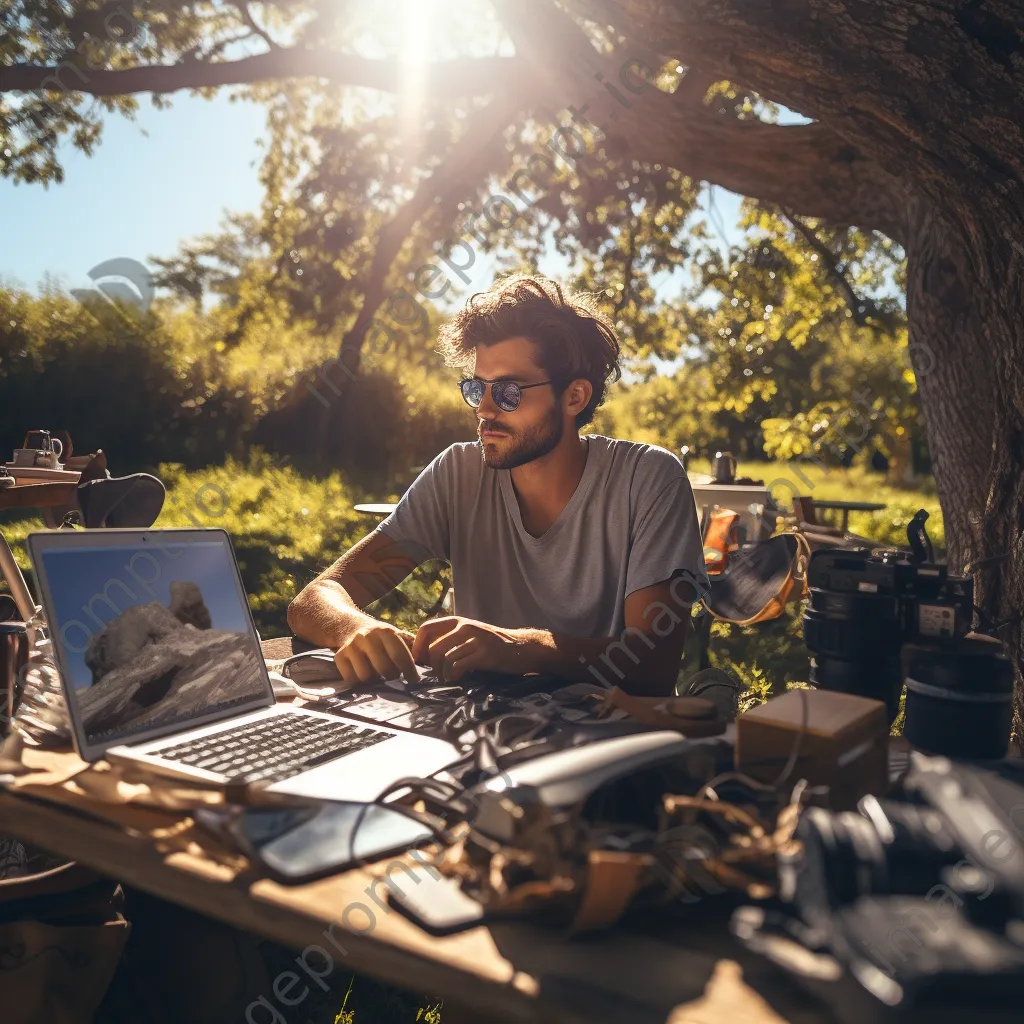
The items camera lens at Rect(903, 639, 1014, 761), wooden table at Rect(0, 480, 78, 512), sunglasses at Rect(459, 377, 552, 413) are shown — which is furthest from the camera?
wooden table at Rect(0, 480, 78, 512)

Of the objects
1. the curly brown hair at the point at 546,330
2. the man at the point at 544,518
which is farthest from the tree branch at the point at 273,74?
the man at the point at 544,518

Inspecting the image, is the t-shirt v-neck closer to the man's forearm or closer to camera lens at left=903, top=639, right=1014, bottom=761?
the man's forearm

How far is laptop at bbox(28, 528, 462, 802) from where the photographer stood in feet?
4.15

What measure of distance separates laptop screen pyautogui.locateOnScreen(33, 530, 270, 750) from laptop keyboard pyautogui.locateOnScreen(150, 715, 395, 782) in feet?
0.29

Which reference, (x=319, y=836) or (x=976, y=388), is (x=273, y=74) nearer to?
(x=976, y=388)

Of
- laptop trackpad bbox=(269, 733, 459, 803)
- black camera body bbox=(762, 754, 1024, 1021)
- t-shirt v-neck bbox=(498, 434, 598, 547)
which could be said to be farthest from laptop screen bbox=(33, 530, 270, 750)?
t-shirt v-neck bbox=(498, 434, 598, 547)

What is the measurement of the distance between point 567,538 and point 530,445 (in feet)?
0.97

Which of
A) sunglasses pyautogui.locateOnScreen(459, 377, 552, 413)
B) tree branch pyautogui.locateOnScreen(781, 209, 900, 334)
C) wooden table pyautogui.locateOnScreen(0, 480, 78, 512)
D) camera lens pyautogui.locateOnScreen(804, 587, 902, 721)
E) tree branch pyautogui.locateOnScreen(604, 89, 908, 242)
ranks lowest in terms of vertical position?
wooden table pyautogui.locateOnScreen(0, 480, 78, 512)

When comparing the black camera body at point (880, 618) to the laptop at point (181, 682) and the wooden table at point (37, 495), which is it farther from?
the wooden table at point (37, 495)

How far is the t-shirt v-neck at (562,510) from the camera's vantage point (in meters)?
2.66

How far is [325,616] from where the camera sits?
7.15 feet

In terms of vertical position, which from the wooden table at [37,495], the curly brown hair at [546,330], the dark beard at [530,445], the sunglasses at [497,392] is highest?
the curly brown hair at [546,330]

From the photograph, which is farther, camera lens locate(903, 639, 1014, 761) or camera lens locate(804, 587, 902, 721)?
camera lens locate(804, 587, 902, 721)

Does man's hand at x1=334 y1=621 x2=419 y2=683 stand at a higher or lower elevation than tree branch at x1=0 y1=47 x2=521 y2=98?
lower
